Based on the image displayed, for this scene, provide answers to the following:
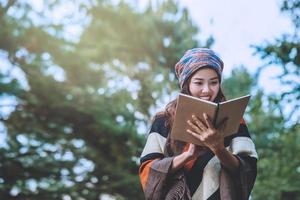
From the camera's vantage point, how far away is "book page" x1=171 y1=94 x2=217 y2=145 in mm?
2041

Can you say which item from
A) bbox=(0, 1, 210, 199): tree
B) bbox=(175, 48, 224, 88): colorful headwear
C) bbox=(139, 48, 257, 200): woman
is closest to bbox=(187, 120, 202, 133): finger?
bbox=(139, 48, 257, 200): woman

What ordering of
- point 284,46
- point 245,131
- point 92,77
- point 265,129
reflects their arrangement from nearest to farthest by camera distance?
point 245,131
point 284,46
point 265,129
point 92,77

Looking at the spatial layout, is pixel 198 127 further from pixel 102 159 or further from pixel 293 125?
pixel 102 159

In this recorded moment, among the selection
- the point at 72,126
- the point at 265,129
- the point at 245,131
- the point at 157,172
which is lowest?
the point at 157,172

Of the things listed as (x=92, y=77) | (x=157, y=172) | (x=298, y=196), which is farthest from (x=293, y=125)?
(x=92, y=77)

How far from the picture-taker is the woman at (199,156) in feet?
6.92

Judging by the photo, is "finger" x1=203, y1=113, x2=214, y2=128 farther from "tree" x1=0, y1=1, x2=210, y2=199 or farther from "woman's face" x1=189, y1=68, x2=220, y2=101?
"tree" x1=0, y1=1, x2=210, y2=199

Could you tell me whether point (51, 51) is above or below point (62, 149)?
above

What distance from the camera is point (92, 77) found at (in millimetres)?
11773

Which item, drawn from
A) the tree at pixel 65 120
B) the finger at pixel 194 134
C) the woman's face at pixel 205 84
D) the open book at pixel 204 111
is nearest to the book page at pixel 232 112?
the open book at pixel 204 111

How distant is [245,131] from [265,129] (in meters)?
7.58

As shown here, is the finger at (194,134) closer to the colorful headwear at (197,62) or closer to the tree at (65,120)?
the colorful headwear at (197,62)

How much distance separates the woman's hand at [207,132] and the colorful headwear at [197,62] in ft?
1.16

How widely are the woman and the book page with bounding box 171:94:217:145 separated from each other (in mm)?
26
